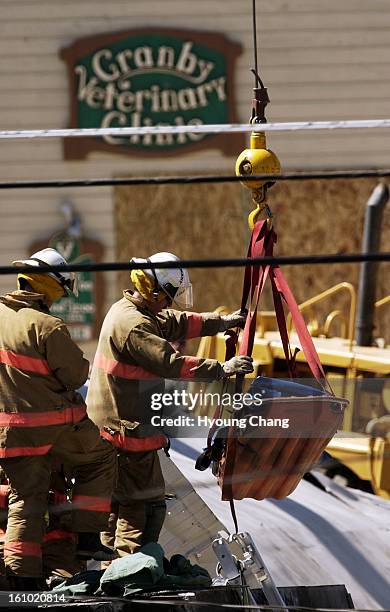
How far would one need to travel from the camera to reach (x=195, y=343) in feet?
54.3

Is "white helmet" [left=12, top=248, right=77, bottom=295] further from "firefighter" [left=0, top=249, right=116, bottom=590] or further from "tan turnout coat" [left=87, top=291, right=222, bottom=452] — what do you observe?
"tan turnout coat" [left=87, top=291, right=222, bottom=452]

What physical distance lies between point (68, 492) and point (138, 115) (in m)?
11.9

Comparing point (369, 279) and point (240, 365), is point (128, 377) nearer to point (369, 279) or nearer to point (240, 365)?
point (240, 365)

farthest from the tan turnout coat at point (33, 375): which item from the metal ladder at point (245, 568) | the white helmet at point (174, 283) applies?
the metal ladder at point (245, 568)

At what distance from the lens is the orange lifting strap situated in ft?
18.4

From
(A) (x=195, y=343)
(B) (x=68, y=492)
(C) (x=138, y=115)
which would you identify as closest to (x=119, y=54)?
(C) (x=138, y=115)

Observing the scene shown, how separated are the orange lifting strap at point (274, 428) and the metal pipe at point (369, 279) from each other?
5242 millimetres

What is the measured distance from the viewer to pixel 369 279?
11.2 meters

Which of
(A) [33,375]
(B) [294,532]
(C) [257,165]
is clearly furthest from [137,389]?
(B) [294,532]

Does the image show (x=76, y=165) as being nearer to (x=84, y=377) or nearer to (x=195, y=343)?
(x=195, y=343)

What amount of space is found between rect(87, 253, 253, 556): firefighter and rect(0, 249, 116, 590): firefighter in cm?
32

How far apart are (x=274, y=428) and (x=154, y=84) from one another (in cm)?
1237

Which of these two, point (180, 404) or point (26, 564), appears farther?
point (180, 404)

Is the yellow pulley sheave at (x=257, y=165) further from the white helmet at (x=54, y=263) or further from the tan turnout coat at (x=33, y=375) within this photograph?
the tan turnout coat at (x=33, y=375)
